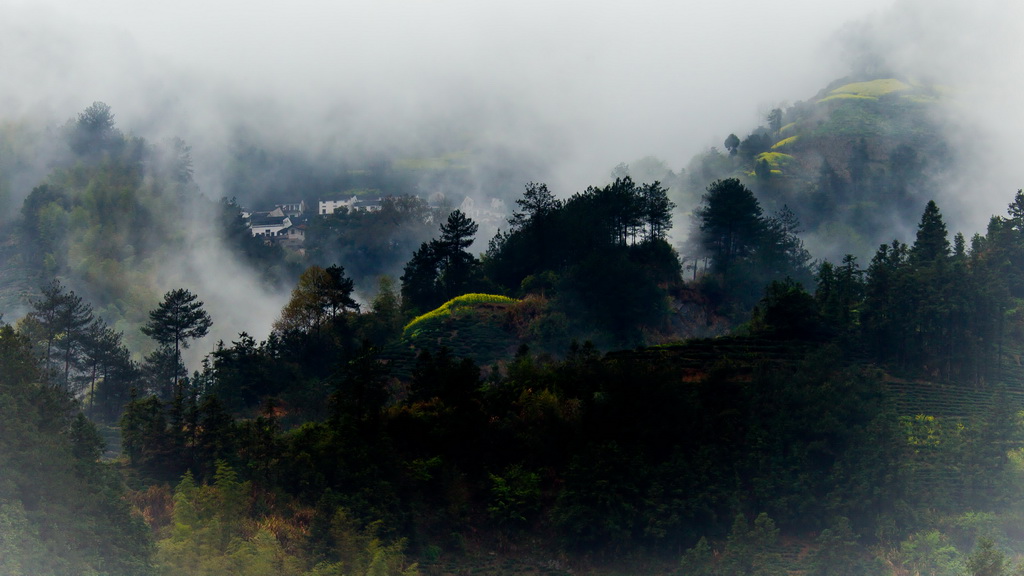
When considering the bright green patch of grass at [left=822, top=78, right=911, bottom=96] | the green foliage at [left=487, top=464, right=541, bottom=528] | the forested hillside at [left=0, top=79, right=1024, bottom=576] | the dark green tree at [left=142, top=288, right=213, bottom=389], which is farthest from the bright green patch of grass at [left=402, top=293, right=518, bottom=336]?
the bright green patch of grass at [left=822, top=78, right=911, bottom=96]

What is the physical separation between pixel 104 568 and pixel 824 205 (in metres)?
71.1

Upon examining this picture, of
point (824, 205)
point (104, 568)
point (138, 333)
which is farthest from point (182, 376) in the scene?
point (824, 205)

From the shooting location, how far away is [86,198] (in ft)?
202

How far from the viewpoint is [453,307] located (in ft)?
134

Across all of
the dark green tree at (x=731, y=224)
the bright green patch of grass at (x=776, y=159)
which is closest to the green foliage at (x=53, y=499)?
the dark green tree at (x=731, y=224)

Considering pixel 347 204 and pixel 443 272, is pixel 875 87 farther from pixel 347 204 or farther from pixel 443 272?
pixel 443 272

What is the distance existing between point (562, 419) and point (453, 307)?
38.9ft

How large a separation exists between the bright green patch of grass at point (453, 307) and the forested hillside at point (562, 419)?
122 mm

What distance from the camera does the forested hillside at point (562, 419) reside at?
25.7 meters

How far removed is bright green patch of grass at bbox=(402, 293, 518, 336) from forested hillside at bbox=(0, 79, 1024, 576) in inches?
4.8

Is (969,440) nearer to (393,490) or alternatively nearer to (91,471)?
(393,490)

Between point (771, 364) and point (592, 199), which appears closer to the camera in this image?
point (771, 364)

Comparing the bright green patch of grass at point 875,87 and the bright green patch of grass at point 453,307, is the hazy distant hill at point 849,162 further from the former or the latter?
the bright green patch of grass at point 453,307

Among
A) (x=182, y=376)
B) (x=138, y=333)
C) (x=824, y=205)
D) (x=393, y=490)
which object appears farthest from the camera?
(x=824, y=205)
